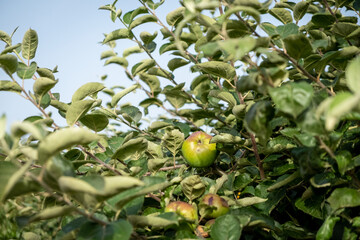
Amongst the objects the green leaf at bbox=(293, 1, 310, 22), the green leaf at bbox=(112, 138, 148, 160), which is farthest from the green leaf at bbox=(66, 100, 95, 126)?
the green leaf at bbox=(293, 1, 310, 22)

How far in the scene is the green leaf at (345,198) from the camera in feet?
3.01

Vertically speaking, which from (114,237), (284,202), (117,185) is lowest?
(284,202)

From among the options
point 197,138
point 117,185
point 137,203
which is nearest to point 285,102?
point 117,185

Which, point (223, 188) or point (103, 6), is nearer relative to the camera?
point (223, 188)

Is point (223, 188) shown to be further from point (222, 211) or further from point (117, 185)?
point (117, 185)

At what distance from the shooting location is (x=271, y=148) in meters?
1.36

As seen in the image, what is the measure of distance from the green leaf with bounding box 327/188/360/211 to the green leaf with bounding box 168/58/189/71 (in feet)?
4.01

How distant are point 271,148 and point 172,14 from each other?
900 mm

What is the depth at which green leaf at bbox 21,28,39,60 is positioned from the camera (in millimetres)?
1472

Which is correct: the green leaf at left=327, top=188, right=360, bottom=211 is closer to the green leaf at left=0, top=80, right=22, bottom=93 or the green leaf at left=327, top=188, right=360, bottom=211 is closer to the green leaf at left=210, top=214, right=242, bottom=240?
the green leaf at left=210, top=214, right=242, bottom=240

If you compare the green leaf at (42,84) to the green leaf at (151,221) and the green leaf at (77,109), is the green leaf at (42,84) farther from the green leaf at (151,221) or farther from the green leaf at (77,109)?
the green leaf at (151,221)

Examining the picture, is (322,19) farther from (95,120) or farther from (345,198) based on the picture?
(95,120)

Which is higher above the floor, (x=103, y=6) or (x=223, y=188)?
(x=103, y=6)

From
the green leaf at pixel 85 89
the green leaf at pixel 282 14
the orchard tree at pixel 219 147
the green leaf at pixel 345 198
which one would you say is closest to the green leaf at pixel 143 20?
the orchard tree at pixel 219 147
